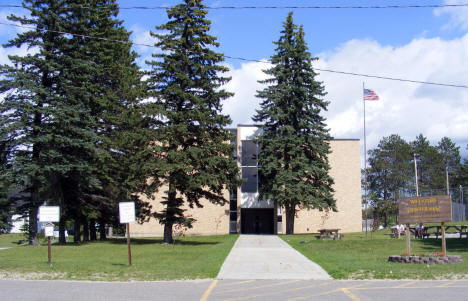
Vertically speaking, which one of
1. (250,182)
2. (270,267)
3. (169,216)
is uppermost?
(250,182)

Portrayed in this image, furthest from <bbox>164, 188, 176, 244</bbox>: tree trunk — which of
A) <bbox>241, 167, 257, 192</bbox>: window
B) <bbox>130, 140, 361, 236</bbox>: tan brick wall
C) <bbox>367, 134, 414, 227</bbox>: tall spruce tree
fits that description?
<bbox>367, 134, 414, 227</bbox>: tall spruce tree

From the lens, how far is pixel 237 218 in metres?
44.4

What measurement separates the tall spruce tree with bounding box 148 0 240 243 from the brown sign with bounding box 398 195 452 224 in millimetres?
10735

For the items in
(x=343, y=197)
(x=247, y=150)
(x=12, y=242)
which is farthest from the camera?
(x=343, y=197)

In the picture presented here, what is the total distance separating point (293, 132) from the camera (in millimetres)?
38781

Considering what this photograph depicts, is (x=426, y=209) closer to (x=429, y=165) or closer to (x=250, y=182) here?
(x=250, y=182)

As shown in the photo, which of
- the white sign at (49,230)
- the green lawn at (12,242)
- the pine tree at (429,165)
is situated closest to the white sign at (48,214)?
the white sign at (49,230)

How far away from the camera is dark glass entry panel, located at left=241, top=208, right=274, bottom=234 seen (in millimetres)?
47228

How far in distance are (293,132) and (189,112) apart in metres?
14.7

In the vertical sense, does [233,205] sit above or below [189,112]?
below

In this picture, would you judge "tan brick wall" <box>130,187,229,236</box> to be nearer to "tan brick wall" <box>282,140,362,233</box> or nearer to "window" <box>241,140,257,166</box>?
"window" <box>241,140,257,166</box>

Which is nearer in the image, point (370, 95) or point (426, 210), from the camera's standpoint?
point (426, 210)

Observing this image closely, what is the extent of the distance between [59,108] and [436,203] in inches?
785

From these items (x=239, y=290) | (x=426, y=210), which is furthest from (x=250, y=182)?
(x=239, y=290)
